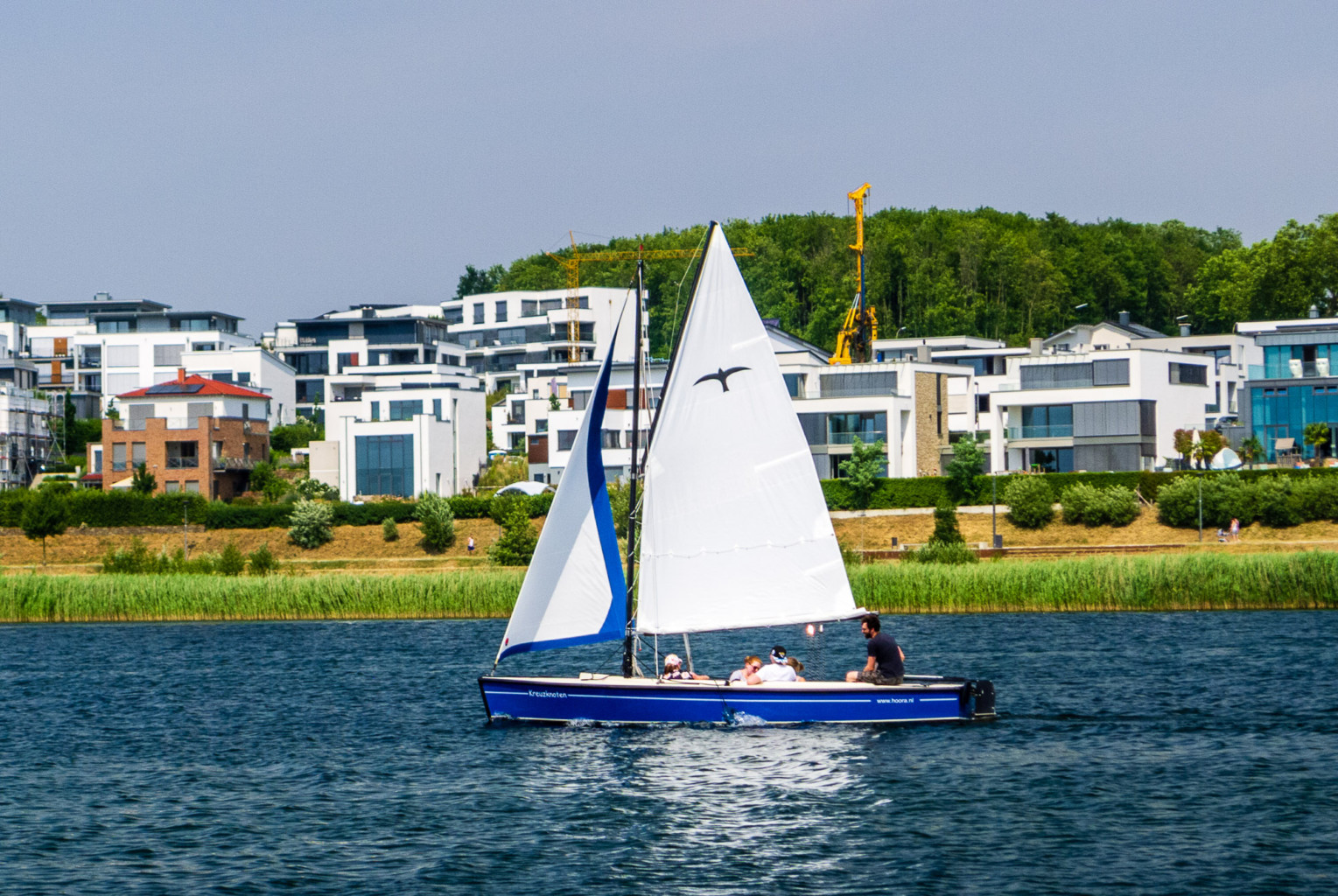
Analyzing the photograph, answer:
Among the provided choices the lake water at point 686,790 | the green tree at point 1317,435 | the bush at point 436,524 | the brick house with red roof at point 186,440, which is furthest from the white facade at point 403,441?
the lake water at point 686,790

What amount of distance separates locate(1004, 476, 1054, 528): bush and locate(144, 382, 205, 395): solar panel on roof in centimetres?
6722

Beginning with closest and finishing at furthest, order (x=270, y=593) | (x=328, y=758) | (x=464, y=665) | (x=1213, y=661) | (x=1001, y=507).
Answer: (x=328, y=758)
(x=1213, y=661)
(x=464, y=665)
(x=270, y=593)
(x=1001, y=507)

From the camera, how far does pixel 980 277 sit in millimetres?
180250

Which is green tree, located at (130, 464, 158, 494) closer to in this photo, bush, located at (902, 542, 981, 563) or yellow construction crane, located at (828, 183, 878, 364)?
yellow construction crane, located at (828, 183, 878, 364)

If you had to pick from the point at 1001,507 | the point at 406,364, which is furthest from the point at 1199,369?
the point at 406,364

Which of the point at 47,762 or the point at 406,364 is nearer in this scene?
the point at 47,762

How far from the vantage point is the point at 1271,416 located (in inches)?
4574

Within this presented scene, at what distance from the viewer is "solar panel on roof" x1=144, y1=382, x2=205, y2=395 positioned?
417 feet

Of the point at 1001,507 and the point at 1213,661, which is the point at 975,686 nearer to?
the point at 1213,661

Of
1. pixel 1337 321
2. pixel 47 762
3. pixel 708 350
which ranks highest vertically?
pixel 1337 321

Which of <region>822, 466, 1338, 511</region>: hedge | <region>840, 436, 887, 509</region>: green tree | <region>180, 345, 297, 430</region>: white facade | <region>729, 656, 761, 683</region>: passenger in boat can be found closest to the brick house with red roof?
<region>180, 345, 297, 430</region>: white facade

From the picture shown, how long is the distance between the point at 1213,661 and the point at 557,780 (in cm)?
2426

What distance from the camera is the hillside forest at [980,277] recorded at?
6594 inches

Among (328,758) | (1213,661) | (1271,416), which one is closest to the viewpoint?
(328,758)
